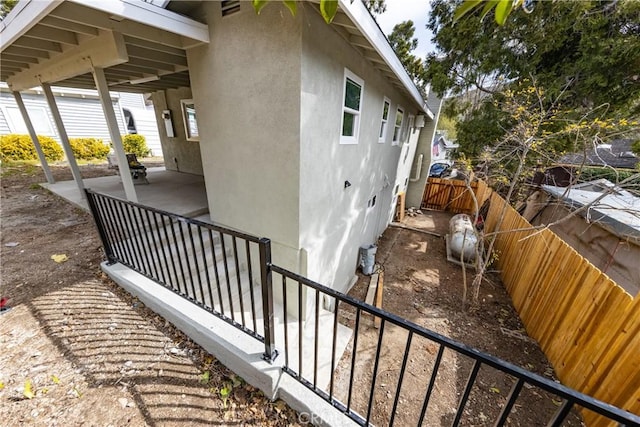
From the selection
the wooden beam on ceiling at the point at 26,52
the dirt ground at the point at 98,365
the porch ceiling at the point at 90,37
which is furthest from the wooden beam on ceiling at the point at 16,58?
the dirt ground at the point at 98,365

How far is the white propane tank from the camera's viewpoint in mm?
6129

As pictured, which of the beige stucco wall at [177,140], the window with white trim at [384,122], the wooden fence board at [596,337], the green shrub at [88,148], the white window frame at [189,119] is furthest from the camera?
the green shrub at [88,148]

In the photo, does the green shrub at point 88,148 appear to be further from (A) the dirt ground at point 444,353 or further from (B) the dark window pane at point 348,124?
(A) the dirt ground at point 444,353

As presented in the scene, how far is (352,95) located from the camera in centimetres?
383

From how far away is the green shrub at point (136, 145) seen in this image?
12258 mm

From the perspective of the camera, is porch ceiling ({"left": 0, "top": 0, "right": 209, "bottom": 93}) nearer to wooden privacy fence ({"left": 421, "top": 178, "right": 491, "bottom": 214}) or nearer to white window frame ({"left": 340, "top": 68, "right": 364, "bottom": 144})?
white window frame ({"left": 340, "top": 68, "right": 364, "bottom": 144})

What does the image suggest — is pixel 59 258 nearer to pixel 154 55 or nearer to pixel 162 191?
pixel 162 191

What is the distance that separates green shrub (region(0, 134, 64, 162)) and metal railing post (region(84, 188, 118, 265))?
12130mm

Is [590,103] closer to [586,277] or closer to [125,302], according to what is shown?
[586,277]

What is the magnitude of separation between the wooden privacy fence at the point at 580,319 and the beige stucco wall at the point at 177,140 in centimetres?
935

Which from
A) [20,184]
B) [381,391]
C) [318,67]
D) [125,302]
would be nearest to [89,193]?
[125,302]

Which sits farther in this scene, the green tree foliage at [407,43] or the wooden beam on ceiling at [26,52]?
the green tree foliage at [407,43]

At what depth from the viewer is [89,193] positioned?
2984mm

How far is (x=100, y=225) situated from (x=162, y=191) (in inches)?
127
